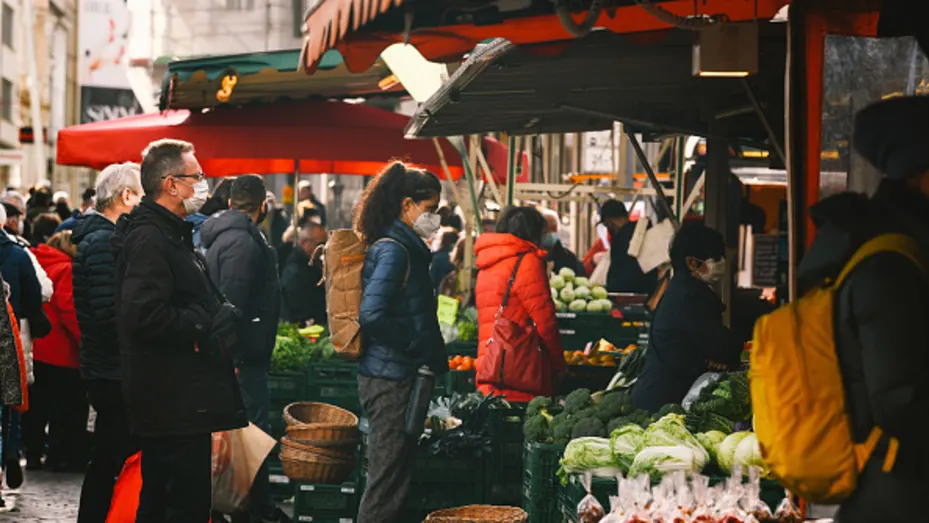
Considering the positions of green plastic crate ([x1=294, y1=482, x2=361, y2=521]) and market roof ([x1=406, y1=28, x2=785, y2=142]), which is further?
green plastic crate ([x1=294, y1=482, x2=361, y2=521])

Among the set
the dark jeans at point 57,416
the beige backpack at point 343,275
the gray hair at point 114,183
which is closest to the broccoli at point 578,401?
the beige backpack at point 343,275

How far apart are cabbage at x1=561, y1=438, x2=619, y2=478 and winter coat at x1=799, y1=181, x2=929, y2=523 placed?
2.42 m

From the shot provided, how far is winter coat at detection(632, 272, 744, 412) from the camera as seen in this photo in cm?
793

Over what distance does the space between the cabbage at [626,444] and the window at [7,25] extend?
149ft

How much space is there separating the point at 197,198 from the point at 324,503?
2859 millimetres

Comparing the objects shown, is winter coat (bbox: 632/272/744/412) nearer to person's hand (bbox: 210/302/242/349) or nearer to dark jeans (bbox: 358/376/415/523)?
dark jeans (bbox: 358/376/415/523)

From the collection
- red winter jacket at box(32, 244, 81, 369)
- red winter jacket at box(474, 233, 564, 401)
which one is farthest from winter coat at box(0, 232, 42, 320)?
red winter jacket at box(474, 233, 564, 401)

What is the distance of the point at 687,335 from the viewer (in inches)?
313

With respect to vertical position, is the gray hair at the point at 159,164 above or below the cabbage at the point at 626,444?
above

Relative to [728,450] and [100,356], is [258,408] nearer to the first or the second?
[100,356]

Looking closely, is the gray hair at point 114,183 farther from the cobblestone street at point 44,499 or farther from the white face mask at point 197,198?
the cobblestone street at point 44,499

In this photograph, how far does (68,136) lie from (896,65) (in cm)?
1087

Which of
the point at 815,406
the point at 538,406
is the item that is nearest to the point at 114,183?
the point at 538,406

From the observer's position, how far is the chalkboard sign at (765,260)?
1666cm
